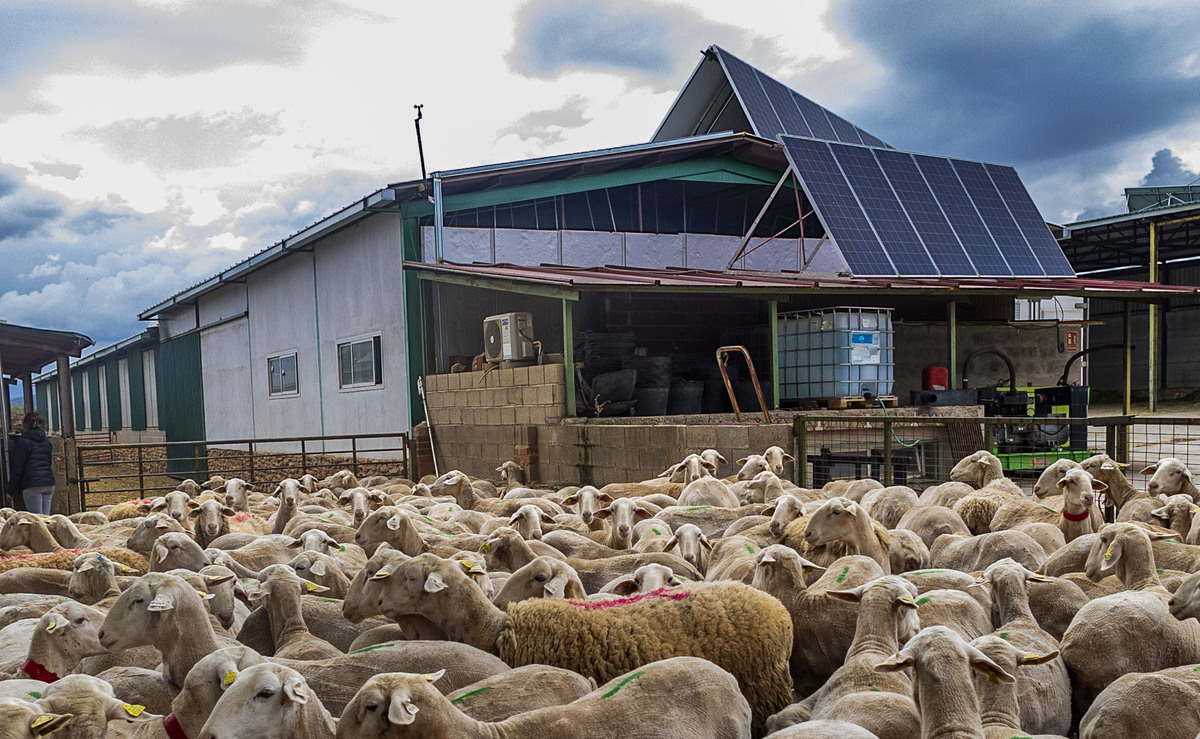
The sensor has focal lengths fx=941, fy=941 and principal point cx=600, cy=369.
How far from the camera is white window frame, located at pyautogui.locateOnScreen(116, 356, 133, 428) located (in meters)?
37.8

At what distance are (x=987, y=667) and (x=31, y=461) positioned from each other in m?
13.0

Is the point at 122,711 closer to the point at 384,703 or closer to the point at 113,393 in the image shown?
the point at 384,703

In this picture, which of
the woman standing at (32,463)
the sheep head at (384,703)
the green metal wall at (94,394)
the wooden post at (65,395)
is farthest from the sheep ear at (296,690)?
the green metal wall at (94,394)

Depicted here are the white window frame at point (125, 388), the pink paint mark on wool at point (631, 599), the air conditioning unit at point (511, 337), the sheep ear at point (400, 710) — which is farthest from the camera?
the white window frame at point (125, 388)

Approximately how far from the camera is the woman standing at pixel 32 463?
12.6 meters

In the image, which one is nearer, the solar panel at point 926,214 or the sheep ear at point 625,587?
the sheep ear at point 625,587

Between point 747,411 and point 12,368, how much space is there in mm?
14279

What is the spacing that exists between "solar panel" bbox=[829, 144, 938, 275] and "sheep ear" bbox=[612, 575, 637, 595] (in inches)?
521

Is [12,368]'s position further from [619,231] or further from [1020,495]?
[1020,495]

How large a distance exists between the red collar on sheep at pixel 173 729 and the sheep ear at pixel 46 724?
0.43 m

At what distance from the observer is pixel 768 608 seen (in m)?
4.59

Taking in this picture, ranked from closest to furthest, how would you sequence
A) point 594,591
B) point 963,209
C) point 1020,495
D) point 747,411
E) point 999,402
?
1. point 594,591
2. point 1020,495
3. point 999,402
4. point 747,411
5. point 963,209

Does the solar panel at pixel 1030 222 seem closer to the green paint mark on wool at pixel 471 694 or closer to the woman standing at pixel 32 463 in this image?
the woman standing at pixel 32 463

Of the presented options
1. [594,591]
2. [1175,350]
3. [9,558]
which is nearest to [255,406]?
[9,558]
